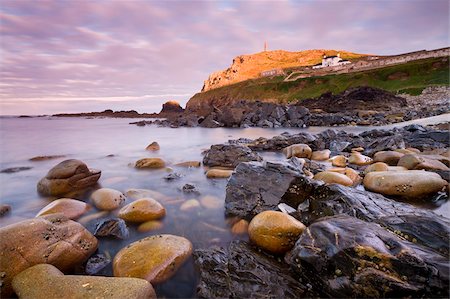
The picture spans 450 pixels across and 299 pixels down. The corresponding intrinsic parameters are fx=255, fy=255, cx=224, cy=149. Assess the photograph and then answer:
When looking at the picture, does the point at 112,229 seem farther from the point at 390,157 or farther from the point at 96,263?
the point at 390,157

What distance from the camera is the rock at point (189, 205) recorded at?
6251 millimetres

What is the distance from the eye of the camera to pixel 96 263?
4074 mm

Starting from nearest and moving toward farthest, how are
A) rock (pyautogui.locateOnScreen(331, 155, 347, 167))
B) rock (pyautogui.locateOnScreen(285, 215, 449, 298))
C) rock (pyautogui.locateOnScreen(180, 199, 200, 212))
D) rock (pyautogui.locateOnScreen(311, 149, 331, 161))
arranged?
1. rock (pyautogui.locateOnScreen(285, 215, 449, 298))
2. rock (pyautogui.locateOnScreen(180, 199, 200, 212))
3. rock (pyautogui.locateOnScreen(331, 155, 347, 167))
4. rock (pyautogui.locateOnScreen(311, 149, 331, 161))

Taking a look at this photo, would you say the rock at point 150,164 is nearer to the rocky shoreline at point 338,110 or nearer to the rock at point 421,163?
the rock at point 421,163

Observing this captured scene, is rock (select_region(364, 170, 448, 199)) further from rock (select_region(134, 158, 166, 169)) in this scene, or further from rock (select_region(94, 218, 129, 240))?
rock (select_region(134, 158, 166, 169))

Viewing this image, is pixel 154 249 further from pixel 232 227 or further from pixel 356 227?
pixel 356 227

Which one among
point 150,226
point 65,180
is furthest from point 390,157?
point 65,180

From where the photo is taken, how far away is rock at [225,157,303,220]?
18.3ft

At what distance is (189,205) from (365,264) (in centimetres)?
435

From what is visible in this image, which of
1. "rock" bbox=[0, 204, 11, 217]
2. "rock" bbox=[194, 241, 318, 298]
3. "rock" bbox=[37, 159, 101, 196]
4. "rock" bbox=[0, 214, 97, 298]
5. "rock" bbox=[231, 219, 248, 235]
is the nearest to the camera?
"rock" bbox=[194, 241, 318, 298]

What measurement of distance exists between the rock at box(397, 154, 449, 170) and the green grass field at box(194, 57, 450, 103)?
1974 inches

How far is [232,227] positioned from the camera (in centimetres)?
520

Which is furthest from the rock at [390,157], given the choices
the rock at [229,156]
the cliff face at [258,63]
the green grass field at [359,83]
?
the cliff face at [258,63]

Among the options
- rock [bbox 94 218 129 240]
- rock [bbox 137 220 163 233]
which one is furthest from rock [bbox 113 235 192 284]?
rock [bbox 137 220 163 233]
